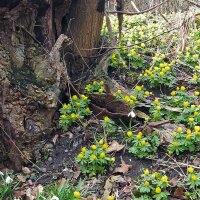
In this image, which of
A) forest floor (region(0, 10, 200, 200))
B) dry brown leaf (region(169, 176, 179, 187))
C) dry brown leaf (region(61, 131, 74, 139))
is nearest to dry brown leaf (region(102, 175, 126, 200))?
forest floor (region(0, 10, 200, 200))

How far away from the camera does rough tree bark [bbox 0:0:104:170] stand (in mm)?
3482

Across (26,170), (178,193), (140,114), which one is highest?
(140,114)

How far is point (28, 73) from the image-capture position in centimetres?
374

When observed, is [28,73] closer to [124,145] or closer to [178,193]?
[124,145]

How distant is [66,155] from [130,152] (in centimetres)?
61

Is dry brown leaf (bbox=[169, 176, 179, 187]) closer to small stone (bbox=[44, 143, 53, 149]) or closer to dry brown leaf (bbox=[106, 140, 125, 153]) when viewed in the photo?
dry brown leaf (bbox=[106, 140, 125, 153])

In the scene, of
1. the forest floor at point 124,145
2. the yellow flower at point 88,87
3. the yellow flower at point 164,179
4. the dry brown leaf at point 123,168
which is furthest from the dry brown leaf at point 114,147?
the yellow flower at point 88,87

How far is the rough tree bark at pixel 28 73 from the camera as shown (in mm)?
3482

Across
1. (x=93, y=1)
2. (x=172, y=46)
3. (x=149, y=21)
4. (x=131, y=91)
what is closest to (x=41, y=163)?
(x=131, y=91)

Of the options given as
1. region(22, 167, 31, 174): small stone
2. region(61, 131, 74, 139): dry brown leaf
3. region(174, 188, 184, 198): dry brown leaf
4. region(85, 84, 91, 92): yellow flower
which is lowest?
region(22, 167, 31, 174): small stone

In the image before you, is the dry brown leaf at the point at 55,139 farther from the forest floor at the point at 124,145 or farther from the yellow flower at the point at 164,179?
the yellow flower at the point at 164,179

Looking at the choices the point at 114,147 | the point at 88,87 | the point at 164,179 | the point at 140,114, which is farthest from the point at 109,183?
the point at 88,87

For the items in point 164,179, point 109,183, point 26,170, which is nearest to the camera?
point 164,179

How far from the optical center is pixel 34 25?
3.88 metres
